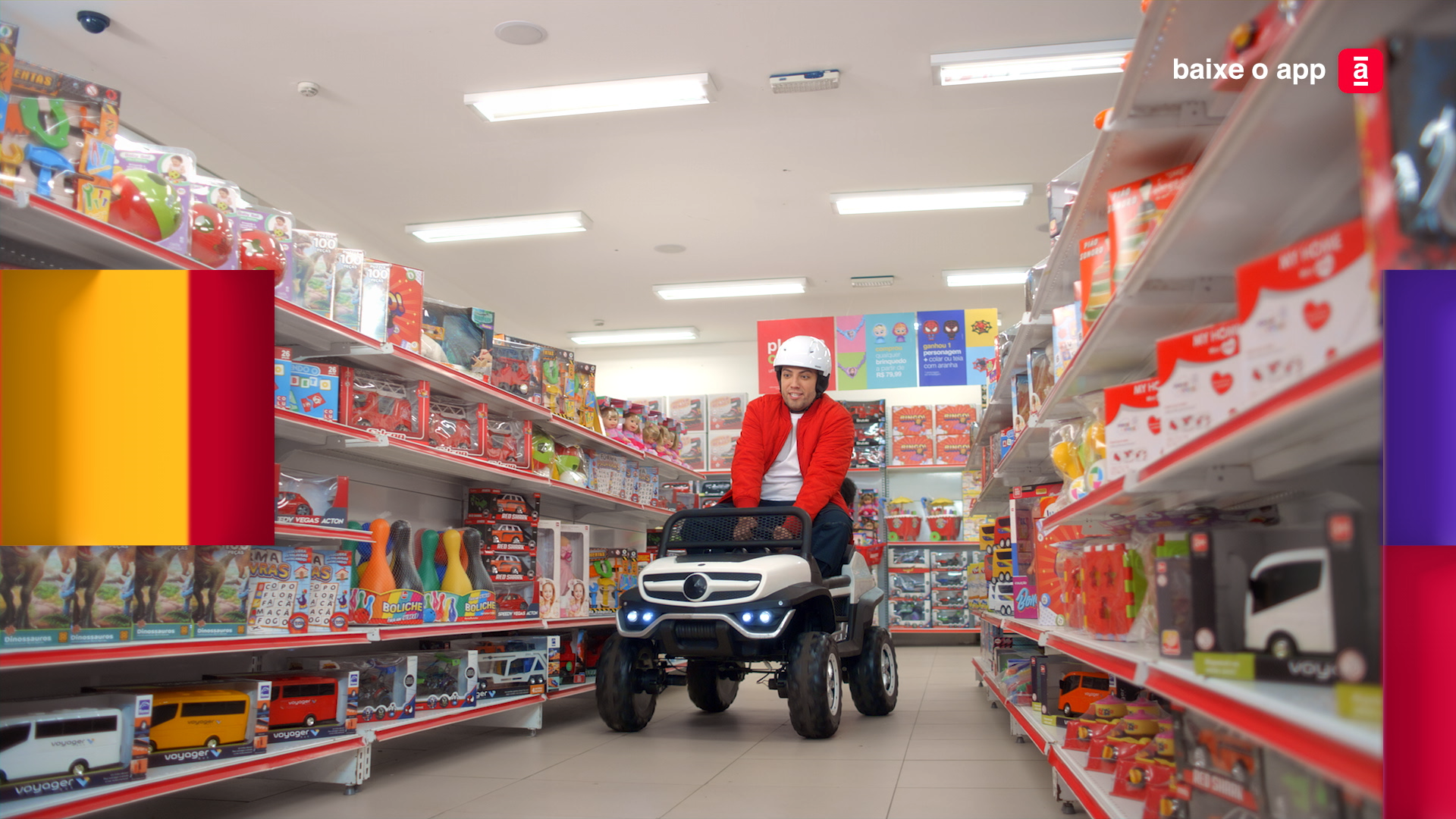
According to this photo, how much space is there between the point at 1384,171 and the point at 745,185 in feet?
23.8

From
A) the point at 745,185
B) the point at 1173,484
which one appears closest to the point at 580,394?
the point at 745,185

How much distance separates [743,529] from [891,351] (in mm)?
5896

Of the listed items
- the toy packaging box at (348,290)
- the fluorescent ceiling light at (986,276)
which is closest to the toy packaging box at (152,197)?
the toy packaging box at (348,290)

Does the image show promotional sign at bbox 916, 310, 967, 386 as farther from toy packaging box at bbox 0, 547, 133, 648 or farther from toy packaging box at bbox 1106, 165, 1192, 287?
toy packaging box at bbox 0, 547, 133, 648

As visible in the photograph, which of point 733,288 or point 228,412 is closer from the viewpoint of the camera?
point 228,412

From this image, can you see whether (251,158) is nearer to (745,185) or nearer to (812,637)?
(745,185)

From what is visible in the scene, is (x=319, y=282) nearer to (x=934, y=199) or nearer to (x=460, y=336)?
(x=460, y=336)

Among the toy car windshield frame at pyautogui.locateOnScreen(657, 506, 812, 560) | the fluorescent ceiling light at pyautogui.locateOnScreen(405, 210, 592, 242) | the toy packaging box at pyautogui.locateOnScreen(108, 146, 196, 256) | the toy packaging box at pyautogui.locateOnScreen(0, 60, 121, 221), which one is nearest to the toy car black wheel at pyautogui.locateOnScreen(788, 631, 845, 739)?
the toy car windshield frame at pyautogui.locateOnScreen(657, 506, 812, 560)

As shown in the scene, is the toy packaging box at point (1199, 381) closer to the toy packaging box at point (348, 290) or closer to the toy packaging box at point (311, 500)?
the toy packaging box at point (311, 500)

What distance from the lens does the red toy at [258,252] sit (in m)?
3.09

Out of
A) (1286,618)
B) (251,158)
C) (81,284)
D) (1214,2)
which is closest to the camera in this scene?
(1286,618)

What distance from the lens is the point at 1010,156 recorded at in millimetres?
7570

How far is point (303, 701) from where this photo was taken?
3217 mm

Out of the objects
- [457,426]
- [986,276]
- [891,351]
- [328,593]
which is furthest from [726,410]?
[328,593]
